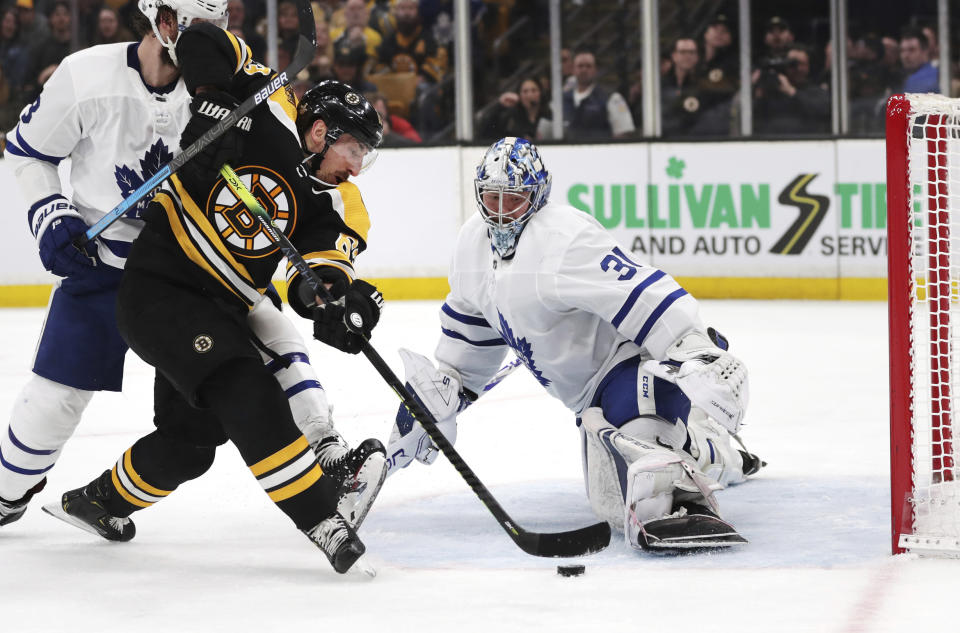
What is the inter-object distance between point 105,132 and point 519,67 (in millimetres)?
5605

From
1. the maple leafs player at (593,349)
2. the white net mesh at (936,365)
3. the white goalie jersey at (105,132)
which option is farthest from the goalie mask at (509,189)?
the white net mesh at (936,365)

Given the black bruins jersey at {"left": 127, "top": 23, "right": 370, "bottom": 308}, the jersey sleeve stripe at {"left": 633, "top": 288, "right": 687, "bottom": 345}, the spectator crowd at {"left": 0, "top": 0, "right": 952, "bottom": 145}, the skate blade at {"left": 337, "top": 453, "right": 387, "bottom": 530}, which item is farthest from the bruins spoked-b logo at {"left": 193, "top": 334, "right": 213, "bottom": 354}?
the spectator crowd at {"left": 0, "top": 0, "right": 952, "bottom": 145}

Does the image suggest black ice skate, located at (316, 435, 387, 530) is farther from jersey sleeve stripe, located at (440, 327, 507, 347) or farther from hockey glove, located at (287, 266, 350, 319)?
jersey sleeve stripe, located at (440, 327, 507, 347)

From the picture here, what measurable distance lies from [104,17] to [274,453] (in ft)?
20.8

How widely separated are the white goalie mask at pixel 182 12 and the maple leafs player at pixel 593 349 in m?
0.61

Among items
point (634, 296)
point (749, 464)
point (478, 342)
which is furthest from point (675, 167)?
point (634, 296)

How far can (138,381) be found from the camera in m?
5.35

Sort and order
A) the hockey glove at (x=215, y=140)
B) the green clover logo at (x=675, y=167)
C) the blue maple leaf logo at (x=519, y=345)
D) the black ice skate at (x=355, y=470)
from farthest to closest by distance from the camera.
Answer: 1. the green clover logo at (x=675, y=167)
2. the blue maple leaf logo at (x=519, y=345)
3. the black ice skate at (x=355, y=470)
4. the hockey glove at (x=215, y=140)

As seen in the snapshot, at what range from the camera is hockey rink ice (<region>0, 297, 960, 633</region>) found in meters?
2.33

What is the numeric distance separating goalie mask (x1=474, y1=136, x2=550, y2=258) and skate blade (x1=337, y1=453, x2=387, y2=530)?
1.70 feet

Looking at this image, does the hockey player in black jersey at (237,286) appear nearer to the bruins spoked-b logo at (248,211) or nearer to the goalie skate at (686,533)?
the bruins spoked-b logo at (248,211)

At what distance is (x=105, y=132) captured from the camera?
2.91 m

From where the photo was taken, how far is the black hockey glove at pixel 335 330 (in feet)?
8.74

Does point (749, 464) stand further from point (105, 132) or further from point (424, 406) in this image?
point (105, 132)
